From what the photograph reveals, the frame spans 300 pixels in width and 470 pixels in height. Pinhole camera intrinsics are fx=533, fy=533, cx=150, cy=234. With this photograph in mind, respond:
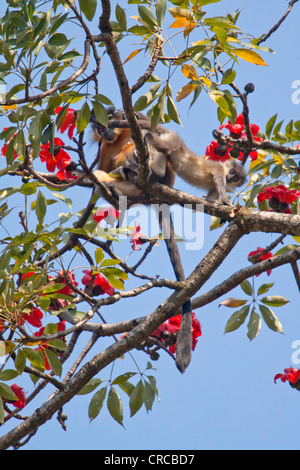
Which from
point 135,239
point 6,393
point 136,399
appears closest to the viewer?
point 6,393

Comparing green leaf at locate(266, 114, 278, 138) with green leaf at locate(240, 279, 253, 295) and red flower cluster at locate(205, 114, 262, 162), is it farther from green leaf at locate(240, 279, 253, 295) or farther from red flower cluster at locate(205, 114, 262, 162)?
green leaf at locate(240, 279, 253, 295)

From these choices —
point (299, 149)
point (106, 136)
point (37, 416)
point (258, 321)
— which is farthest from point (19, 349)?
point (106, 136)

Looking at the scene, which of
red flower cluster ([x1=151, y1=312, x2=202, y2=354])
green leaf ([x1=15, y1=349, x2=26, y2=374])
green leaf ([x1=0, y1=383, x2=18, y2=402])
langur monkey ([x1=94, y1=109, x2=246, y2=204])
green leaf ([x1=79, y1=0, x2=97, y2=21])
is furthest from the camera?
langur monkey ([x1=94, y1=109, x2=246, y2=204])

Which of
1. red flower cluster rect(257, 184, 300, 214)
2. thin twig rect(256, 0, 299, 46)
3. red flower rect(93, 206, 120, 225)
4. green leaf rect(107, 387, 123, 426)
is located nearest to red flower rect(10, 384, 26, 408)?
green leaf rect(107, 387, 123, 426)

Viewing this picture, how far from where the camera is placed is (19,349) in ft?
8.13

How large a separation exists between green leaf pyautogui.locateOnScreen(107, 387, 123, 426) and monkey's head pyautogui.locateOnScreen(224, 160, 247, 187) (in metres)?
2.27

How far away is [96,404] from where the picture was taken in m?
3.09

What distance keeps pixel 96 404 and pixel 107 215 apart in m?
1.14

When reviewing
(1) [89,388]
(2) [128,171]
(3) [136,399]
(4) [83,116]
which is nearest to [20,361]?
(1) [89,388]

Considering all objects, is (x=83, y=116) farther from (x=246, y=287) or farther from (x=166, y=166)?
(x=166, y=166)

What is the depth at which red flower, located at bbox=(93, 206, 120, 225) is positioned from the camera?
3.30 metres

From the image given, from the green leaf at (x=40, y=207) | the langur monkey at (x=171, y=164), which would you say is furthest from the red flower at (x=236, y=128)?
Result: the green leaf at (x=40, y=207)

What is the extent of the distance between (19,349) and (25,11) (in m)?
1.53

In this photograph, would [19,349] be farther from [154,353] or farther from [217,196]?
[217,196]
